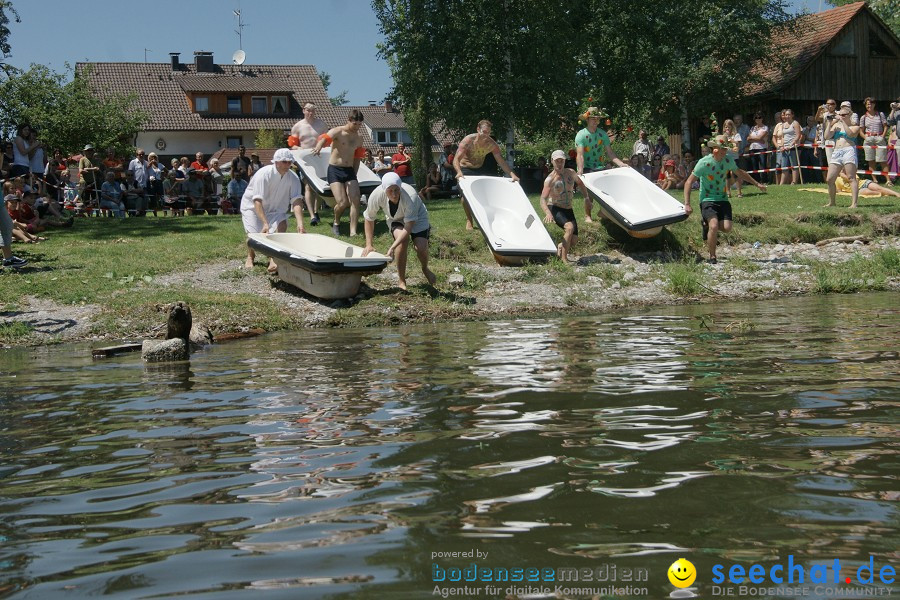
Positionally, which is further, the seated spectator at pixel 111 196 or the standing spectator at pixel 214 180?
the standing spectator at pixel 214 180

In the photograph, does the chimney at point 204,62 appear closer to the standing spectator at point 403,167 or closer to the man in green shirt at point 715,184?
the standing spectator at point 403,167

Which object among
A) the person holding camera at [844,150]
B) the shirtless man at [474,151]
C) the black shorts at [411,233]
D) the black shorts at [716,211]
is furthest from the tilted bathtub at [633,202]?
the black shorts at [411,233]

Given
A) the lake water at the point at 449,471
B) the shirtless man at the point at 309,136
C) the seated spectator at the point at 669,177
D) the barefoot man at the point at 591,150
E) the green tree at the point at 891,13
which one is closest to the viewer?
the lake water at the point at 449,471

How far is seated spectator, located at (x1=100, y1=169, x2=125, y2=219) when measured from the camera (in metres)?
21.8

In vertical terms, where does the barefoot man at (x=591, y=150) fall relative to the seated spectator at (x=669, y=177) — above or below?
above

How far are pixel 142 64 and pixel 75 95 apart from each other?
26.8 metres

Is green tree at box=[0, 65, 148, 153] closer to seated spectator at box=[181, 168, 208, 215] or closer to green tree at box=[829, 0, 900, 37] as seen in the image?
seated spectator at box=[181, 168, 208, 215]

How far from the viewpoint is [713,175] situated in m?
14.8

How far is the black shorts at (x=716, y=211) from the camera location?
15.0 m

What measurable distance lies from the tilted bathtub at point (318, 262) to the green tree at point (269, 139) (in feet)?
125

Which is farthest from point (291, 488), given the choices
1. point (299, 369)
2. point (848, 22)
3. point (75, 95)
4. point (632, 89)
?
point (848, 22)

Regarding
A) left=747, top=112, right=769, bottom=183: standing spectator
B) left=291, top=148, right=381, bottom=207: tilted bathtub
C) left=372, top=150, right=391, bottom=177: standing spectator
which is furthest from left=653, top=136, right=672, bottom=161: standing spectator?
left=291, top=148, right=381, bottom=207: tilted bathtub

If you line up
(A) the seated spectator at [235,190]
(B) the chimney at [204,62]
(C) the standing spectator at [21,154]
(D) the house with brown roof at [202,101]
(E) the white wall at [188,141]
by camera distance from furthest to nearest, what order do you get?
(B) the chimney at [204,62], (D) the house with brown roof at [202,101], (E) the white wall at [188,141], (A) the seated spectator at [235,190], (C) the standing spectator at [21,154]

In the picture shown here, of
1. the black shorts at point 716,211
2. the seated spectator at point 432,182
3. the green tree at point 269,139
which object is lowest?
the black shorts at point 716,211
